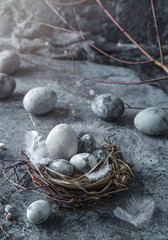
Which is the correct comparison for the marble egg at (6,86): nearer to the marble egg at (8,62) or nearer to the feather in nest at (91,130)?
the marble egg at (8,62)

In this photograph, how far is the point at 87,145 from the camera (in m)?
1.12

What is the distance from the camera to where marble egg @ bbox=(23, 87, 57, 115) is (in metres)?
1.64

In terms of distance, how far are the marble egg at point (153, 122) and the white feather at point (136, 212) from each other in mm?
501

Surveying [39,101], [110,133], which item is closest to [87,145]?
[110,133]

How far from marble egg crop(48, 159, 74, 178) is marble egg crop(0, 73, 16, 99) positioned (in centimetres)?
94

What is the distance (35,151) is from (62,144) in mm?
107

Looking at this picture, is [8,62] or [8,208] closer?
[8,208]

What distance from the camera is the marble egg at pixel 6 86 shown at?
1.80 m

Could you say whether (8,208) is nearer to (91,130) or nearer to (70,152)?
(70,152)

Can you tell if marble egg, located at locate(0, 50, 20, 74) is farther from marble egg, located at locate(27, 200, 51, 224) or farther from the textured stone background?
marble egg, located at locate(27, 200, 51, 224)

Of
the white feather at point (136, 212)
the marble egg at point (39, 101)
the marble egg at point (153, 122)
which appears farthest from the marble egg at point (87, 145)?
the marble egg at point (39, 101)

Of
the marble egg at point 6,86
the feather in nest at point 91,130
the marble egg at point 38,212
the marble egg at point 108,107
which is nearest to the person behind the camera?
the marble egg at point 38,212

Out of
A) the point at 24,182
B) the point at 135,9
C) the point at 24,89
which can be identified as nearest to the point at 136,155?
the point at 24,182

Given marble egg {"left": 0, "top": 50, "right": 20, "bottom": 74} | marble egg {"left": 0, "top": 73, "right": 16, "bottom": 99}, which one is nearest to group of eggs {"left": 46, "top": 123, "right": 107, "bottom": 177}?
marble egg {"left": 0, "top": 73, "right": 16, "bottom": 99}
